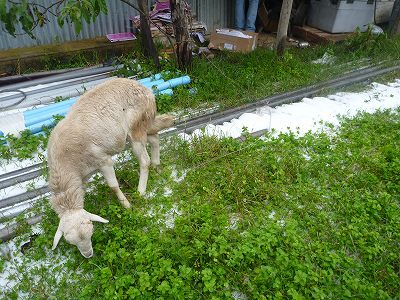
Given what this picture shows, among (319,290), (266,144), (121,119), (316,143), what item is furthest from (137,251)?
(316,143)

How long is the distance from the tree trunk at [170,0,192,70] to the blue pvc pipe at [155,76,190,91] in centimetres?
46

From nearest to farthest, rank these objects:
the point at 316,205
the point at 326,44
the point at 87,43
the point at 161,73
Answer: the point at 316,205, the point at 161,73, the point at 87,43, the point at 326,44

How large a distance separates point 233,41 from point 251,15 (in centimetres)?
170

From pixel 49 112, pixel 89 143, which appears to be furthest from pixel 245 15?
pixel 89 143

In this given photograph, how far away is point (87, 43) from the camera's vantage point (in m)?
7.58

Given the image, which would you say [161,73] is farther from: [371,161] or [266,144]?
[371,161]

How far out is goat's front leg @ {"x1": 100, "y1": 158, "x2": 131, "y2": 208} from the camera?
3.51m

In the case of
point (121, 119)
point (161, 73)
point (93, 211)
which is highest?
point (121, 119)

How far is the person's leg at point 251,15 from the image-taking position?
899 cm

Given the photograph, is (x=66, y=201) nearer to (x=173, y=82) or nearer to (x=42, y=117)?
(x=42, y=117)

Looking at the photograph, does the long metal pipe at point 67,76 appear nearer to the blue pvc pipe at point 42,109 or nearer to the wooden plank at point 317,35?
the blue pvc pipe at point 42,109

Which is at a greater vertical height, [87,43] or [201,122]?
[87,43]

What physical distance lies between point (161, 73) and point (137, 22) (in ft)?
6.74

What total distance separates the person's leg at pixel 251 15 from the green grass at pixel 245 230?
5.60 m
